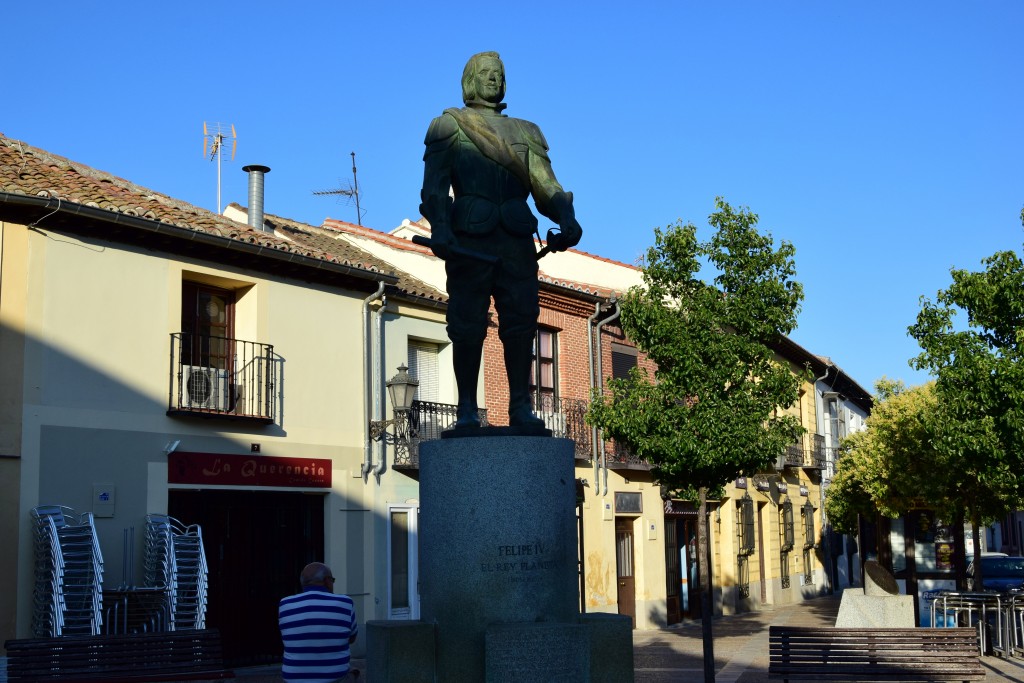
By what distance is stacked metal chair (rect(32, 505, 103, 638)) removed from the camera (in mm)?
13781

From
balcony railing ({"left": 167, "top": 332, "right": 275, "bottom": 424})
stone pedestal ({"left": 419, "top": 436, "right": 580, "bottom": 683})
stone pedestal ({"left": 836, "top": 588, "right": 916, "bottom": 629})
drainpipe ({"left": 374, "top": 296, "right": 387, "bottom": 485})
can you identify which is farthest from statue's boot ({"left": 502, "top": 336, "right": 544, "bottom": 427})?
drainpipe ({"left": 374, "top": 296, "right": 387, "bottom": 485})

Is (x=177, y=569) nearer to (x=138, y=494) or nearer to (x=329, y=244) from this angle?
(x=138, y=494)

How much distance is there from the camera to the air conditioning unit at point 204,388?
16.3 meters

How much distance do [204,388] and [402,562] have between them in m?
4.63

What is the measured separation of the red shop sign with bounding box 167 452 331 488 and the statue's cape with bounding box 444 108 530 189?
32.2 ft

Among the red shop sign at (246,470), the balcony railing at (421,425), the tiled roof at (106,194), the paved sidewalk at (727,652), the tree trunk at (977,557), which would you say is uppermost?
the tiled roof at (106,194)

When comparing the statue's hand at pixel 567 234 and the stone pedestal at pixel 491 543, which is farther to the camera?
the statue's hand at pixel 567 234

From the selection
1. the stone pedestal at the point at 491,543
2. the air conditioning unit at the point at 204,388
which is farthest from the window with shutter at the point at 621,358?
the stone pedestal at the point at 491,543

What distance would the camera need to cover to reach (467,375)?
772 cm

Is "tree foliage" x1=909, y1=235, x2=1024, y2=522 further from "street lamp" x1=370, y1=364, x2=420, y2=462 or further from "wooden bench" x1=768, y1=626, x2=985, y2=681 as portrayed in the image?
"street lamp" x1=370, y1=364, x2=420, y2=462

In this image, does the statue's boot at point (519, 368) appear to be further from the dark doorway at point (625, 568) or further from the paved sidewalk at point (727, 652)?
the dark doorway at point (625, 568)

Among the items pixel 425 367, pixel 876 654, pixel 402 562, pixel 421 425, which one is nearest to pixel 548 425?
pixel 425 367

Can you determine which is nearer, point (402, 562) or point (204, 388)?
point (204, 388)

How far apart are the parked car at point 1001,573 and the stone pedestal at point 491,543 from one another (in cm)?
1906
